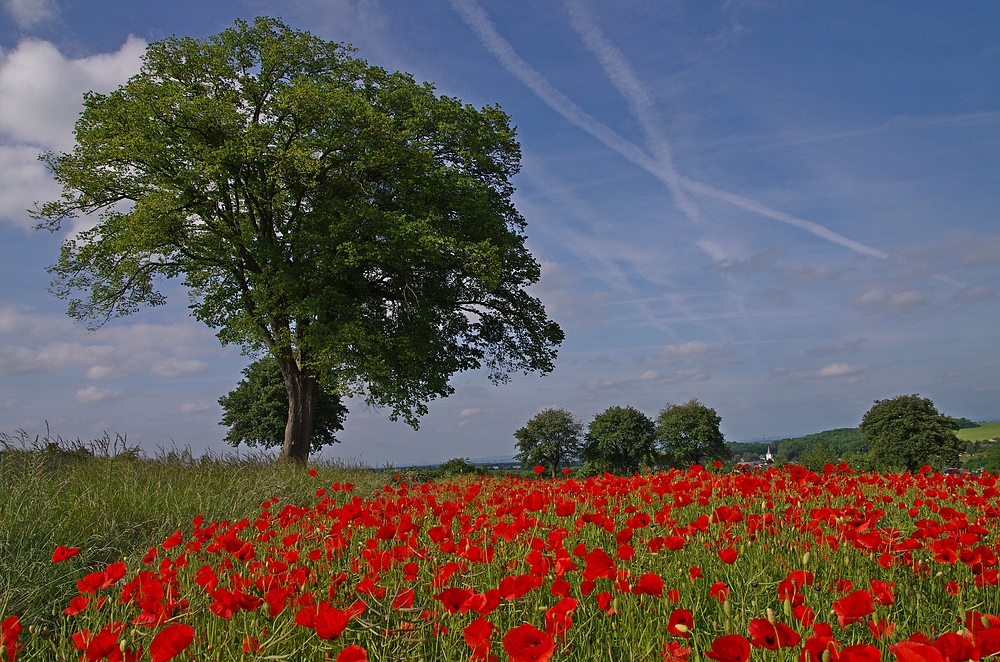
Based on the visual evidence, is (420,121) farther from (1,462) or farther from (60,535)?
(60,535)

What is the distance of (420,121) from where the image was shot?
61.3 ft

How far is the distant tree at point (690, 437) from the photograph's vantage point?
149 feet

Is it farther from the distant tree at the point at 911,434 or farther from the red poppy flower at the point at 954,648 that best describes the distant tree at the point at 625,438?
the red poppy flower at the point at 954,648

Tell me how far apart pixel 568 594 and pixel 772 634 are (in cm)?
193

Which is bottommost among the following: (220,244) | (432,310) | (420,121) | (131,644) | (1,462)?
(131,644)

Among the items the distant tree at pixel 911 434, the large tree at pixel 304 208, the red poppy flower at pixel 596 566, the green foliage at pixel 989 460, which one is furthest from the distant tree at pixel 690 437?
the red poppy flower at pixel 596 566

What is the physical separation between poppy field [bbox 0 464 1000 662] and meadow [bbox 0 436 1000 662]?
17 millimetres

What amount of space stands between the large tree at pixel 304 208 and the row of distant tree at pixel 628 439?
24790 millimetres

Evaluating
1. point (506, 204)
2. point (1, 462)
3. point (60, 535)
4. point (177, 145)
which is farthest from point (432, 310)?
point (60, 535)

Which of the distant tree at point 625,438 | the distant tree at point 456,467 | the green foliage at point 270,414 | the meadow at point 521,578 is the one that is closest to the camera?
the meadow at point 521,578

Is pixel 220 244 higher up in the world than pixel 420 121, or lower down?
lower down

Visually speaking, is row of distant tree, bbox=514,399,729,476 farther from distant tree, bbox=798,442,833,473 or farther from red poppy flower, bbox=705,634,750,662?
red poppy flower, bbox=705,634,750,662

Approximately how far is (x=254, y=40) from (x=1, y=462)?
14.8 m

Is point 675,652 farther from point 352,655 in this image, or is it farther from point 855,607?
point 352,655
